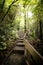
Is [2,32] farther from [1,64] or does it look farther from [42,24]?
[42,24]

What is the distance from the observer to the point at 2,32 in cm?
965

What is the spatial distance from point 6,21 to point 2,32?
1.41m

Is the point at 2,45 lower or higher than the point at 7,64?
higher

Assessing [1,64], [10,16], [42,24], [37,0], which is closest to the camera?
[1,64]

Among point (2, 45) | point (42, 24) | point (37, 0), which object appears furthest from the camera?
point (42, 24)

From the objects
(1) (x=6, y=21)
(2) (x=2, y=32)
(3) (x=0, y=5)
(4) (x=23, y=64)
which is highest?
(3) (x=0, y=5)

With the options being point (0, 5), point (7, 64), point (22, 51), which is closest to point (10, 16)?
point (0, 5)

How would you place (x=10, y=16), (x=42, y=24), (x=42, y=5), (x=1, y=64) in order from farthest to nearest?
(x=42, y=24), (x=10, y=16), (x=42, y=5), (x=1, y=64)

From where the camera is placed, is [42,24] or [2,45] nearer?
[2,45]

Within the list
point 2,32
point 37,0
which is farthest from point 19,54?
point 37,0

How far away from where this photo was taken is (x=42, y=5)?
9273mm

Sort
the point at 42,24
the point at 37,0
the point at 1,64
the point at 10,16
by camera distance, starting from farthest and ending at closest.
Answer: the point at 42,24 < the point at 10,16 < the point at 37,0 < the point at 1,64

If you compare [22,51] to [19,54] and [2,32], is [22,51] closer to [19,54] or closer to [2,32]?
[19,54]

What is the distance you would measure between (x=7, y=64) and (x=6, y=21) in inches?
184
